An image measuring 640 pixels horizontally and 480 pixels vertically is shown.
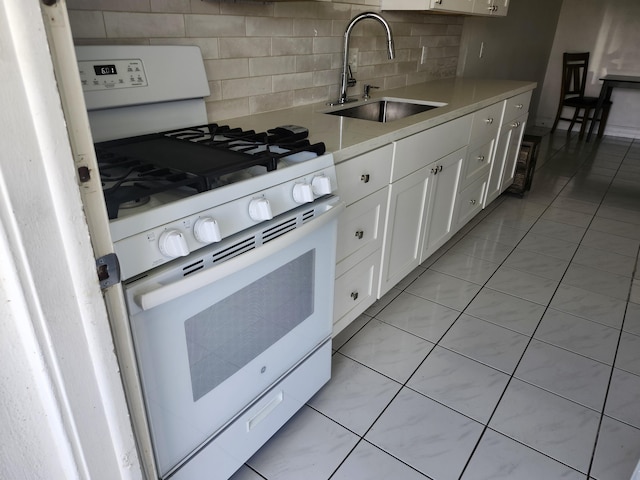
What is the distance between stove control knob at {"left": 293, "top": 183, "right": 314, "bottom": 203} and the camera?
113 cm

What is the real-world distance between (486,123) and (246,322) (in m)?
2.05

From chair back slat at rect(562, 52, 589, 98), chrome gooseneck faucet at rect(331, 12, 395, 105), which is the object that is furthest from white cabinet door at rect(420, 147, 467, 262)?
chair back slat at rect(562, 52, 589, 98)

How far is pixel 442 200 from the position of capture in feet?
7.55

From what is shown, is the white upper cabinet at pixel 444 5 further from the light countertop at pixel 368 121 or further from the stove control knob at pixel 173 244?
the stove control knob at pixel 173 244

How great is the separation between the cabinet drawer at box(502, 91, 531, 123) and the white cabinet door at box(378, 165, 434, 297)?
1.19 metres

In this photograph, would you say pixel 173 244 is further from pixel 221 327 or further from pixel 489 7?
pixel 489 7

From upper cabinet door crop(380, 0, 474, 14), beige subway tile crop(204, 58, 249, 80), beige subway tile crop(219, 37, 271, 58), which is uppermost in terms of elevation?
upper cabinet door crop(380, 0, 474, 14)

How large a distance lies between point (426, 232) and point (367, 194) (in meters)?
0.72

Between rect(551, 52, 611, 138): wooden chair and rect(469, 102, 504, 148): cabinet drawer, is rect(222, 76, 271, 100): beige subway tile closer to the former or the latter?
rect(469, 102, 504, 148): cabinet drawer

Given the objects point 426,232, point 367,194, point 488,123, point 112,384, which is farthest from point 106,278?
point 488,123

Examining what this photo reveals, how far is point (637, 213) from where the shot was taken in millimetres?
3393

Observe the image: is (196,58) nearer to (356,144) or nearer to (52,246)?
(356,144)

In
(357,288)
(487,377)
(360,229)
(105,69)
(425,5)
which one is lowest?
(487,377)

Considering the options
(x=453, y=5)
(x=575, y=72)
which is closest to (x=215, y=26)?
(x=453, y=5)
